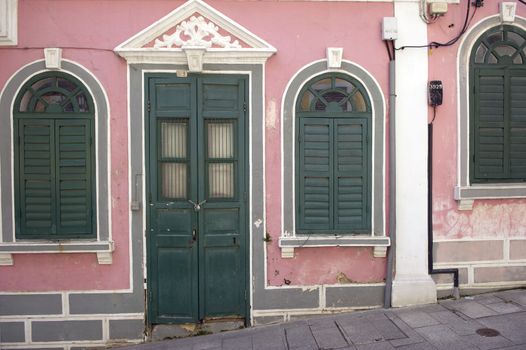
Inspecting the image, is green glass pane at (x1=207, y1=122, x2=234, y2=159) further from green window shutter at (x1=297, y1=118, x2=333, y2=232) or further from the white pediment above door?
green window shutter at (x1=297, y1=118, x2=333, y2=232)

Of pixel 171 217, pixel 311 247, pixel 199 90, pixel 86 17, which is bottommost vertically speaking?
pixel 311 247

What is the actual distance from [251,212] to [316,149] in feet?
3.85

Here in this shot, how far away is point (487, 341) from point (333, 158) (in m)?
2.70

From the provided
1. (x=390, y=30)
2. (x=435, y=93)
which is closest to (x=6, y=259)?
(x=390, y=30)

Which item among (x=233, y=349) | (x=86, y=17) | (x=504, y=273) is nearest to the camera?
(x=233, y=349)

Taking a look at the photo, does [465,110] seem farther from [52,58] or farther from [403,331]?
[52,58]

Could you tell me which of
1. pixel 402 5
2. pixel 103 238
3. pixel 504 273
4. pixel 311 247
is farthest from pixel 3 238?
pixel 504 273

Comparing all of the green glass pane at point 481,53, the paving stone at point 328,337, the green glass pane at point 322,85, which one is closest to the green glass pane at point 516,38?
the green glass pane at point 481,53

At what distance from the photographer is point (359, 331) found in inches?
203

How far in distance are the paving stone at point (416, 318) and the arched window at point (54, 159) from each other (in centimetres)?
403

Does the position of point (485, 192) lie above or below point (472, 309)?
above

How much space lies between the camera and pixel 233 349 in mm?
5078

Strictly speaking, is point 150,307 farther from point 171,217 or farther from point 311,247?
point 311,247

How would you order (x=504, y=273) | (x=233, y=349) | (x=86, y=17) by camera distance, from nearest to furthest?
(x=233, y=349) → (x=86, y=17) → (x=504, y=273)
